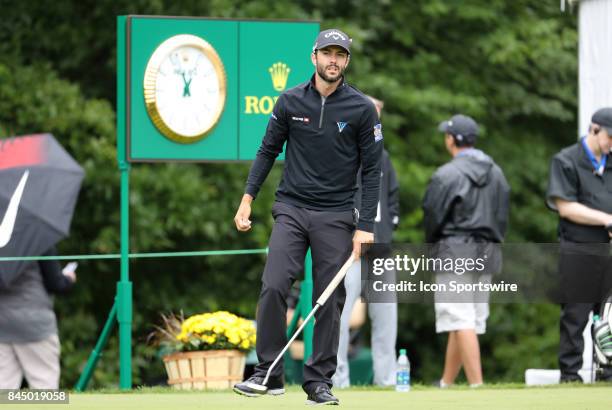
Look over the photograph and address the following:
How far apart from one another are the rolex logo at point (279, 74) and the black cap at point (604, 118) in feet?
7.16

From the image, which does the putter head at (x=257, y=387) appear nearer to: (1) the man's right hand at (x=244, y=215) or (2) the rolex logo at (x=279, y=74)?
(1) the man's right hand at (x=244, y=215)

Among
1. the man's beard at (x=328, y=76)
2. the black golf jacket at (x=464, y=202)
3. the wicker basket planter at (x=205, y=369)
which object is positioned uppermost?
the man's beard at (x=328, y=76)

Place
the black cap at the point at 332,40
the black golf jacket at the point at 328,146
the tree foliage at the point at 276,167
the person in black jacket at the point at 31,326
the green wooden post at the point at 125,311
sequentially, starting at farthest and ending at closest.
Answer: the tree foliage at the point at 276,167, the green wooden post at the point at 125,311, the person in black jacket at the point at 31,326, the black golf jacket at the point at 328,146, the black cap at the point at 332,40

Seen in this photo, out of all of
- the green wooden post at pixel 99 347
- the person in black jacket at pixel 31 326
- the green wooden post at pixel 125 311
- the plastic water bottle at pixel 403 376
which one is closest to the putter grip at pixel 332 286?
the plastic water bottle at pixel 403 376

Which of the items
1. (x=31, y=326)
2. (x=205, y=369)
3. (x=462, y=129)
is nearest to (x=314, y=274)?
(x=31, y=326)

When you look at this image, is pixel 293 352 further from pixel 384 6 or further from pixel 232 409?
pixel 232 409

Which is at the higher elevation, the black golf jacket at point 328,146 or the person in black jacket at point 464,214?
the black golf jacket at point 328,146

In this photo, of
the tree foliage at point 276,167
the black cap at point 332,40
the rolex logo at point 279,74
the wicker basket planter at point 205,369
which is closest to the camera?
the black cap at point 332,40

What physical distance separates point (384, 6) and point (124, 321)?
30.8 feet

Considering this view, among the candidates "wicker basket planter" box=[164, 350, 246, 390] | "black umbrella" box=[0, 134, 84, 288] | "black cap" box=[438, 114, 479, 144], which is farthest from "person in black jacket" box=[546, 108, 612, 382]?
"black umbrella" box=[0, 134, 84, 288]

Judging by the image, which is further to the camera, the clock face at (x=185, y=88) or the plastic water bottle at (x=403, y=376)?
the clock face at (x=185, y=88)

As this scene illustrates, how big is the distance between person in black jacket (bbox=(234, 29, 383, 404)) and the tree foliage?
261 inches

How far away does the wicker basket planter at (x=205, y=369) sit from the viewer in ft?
35.1

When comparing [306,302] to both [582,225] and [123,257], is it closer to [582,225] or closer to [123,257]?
[123,257]
